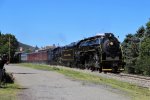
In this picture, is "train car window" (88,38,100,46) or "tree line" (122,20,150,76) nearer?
"train car window" (88,38,100,46)

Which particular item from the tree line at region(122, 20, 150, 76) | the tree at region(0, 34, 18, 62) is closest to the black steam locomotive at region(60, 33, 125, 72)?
the tree line at region(122, 20, 150, 76)

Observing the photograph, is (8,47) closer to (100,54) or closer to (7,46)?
(7,46)

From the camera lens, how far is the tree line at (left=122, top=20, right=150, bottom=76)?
43.0 meters

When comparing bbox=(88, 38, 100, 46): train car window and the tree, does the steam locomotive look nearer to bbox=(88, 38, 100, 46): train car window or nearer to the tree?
bbox=(88, 38, 100, 46): train car window

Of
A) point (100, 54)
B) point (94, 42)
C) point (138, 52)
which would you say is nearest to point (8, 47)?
point (138, 52)

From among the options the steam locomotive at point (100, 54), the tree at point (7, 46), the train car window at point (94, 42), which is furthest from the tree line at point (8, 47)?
the train car window at point (94, 42)

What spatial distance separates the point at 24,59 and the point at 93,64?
67.6 meters

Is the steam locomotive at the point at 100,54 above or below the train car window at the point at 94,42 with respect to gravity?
below

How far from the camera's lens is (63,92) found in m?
17.5

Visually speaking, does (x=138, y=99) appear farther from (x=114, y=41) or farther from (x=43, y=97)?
(x=114, y=41)

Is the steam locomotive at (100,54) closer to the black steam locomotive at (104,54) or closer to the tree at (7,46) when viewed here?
the black steam locomotive at (104,54)

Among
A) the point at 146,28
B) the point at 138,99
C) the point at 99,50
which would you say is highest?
the point at 146,28

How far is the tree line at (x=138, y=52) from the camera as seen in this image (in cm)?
4299

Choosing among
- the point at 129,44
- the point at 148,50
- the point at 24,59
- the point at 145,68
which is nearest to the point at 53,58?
the point at 129,44
